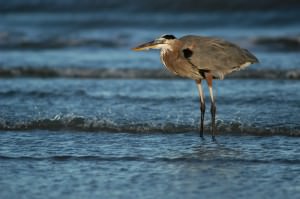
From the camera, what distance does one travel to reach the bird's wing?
8281 millimetres

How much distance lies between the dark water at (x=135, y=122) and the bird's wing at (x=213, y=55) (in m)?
0.62

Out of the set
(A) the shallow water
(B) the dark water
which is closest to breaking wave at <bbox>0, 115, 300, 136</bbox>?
(B) the dark water

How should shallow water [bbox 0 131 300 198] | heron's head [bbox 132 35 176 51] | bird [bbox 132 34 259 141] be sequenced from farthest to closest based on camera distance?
heron's head [bbox 132 35 176 51] < bird [bbox 132 34 259 141] < shallow water [bbox 0 131 300 198]

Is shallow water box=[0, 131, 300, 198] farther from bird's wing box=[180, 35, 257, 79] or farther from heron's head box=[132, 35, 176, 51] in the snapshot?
heron's head box=[132, 35, 176, 51]

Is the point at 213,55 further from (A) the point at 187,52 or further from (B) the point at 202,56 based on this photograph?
(A) the point at 187,52

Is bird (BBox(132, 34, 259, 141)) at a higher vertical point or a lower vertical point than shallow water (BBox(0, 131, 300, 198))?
higher

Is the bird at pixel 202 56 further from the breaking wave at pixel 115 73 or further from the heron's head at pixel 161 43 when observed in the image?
the breaking wave at pixel 115 73

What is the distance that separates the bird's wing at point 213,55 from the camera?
8281 mm

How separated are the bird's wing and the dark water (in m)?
0.62

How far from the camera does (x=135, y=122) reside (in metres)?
8.51

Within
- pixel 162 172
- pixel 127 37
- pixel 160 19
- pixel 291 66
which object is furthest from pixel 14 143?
pixel 160 19

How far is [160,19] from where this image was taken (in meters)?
19.6

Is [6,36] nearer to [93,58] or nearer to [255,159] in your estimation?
[93,58]

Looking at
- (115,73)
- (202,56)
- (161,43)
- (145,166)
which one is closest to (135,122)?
(161,43)
